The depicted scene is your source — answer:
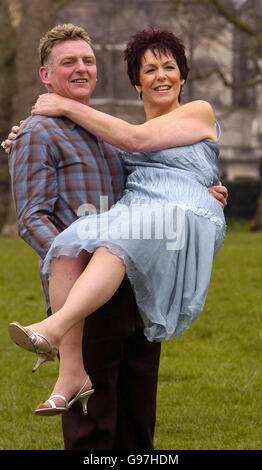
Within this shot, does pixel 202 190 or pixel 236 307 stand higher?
pixel 202 190

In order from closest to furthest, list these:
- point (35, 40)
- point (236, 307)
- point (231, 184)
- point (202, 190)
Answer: point (202, 190)
point (236, 307)
point (35, 40)
point (231, 184)

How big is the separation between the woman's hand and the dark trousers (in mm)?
825

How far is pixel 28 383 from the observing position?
24.6 ft

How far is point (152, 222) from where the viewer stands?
3.72 metres

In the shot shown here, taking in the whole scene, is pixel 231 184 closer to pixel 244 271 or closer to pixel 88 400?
pixel 244 271

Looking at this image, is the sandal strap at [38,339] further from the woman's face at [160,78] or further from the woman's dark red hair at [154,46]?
the woman's dark red hair at [154,46]

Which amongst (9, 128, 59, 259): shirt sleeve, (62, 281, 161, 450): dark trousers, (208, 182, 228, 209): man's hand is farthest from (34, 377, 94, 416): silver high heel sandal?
(208, 182, 228, 209): man's hand

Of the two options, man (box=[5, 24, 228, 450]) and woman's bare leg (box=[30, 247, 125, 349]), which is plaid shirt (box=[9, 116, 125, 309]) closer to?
man (box=[5, 24, 228, 450])

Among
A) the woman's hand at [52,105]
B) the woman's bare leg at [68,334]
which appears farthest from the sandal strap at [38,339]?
the woman's hand at [52,105]

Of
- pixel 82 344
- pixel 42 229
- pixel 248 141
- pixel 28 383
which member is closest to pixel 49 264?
pixel 42 229

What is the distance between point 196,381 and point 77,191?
387 cm

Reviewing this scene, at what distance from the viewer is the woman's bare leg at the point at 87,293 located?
352 centimetres

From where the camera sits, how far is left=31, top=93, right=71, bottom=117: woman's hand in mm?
3942

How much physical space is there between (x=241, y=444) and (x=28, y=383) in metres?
2.28
